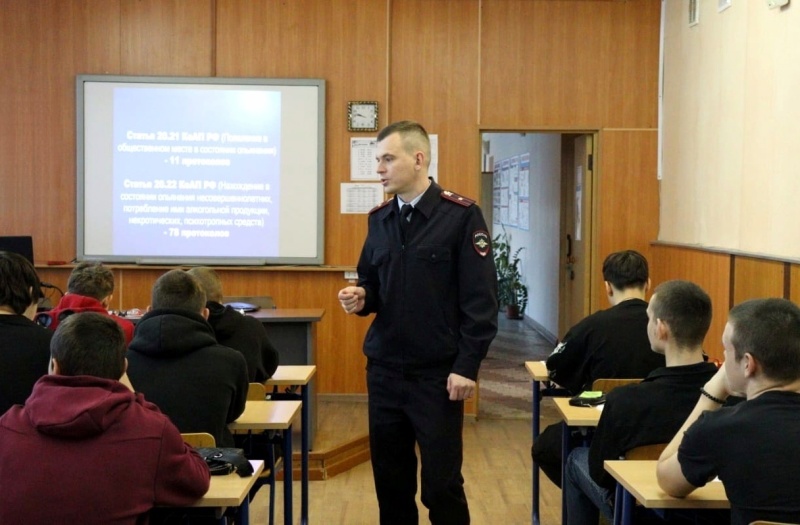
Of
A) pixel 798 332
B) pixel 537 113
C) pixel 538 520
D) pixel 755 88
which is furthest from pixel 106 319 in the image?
pixel 537 113

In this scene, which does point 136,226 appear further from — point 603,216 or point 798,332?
point 798,332

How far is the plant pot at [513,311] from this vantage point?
12.3 metres

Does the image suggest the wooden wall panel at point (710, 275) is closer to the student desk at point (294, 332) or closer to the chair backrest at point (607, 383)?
the chair backrest at point (607, 383)

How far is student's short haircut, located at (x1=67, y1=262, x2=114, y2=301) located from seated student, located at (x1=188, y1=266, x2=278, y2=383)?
1.30 feet

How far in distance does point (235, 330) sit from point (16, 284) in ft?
3.91

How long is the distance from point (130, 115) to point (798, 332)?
225 inches

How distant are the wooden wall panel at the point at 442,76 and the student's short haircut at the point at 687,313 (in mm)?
4127

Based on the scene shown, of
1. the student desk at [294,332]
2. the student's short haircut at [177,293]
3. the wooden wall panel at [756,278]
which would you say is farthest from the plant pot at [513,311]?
the student's short haircut at [177,293]

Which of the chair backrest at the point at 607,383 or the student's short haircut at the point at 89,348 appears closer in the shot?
the student's short haircut at the point at 89,348

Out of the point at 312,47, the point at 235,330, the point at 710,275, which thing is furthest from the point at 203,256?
the point at 710,275

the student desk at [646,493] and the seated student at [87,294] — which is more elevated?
the seated student at [87,294]

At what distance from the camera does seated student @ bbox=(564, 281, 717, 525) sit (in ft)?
9.18

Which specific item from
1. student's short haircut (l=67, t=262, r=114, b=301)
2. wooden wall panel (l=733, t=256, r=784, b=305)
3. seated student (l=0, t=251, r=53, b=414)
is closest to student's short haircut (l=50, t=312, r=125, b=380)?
seated student (l=0, t=251, r=53, b=414)

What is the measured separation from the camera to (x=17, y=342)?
2.90 metres
